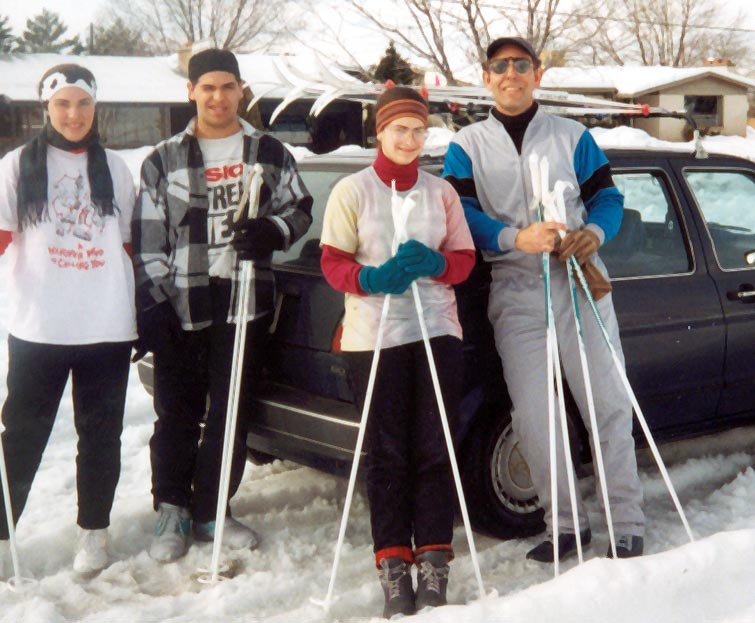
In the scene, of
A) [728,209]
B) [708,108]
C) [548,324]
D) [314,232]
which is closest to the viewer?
[548,324]

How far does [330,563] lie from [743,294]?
2382 millimetres

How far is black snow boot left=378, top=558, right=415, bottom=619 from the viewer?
3443 mm

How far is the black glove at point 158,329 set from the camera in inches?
152

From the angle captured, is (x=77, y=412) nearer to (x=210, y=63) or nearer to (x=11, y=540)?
(x=11, y=540)

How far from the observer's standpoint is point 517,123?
3934 mm

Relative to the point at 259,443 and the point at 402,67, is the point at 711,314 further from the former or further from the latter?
the point at 402,67

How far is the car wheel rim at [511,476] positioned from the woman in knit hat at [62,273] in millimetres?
1552

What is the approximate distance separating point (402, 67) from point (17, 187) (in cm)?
1838

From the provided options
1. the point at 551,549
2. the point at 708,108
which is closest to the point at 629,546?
the point at 551,549

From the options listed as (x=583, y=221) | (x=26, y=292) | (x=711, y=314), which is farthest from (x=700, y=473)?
(x=26, y=292)

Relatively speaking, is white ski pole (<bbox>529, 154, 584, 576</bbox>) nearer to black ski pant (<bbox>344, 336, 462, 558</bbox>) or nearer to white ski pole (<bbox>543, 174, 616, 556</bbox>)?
white ski pole (<bbox>543, 174, 616, 556</bbox>)

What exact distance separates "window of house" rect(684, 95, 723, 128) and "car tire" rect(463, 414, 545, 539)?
39181 mm

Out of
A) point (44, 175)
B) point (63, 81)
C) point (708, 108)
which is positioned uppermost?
point (708, 108)

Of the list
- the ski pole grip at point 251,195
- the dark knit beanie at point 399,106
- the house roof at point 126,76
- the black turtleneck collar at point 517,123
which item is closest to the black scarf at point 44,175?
the ski pole grip at point 251,195
